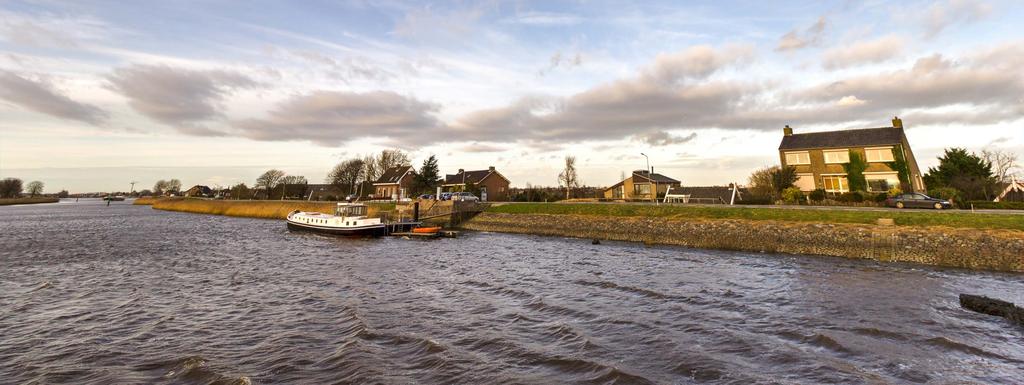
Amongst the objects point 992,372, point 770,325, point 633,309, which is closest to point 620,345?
point 633,309

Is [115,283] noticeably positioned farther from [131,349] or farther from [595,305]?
[595,305]

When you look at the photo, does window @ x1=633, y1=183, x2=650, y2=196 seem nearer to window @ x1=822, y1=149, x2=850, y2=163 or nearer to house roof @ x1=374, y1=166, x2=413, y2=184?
window @ x1=822, y1=149, x2=850, y2=163

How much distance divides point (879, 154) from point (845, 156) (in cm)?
327

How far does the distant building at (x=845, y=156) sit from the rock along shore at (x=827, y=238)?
30.0 metres

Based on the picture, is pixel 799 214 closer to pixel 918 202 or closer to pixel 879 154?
pixel 918 202

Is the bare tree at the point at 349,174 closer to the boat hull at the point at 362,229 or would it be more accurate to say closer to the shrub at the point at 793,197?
the boat hull at the point at 362,229

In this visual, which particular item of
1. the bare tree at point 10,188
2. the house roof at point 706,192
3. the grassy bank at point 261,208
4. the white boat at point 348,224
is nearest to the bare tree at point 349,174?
the grassy bank at point 261,208

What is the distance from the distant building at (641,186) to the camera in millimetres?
74312

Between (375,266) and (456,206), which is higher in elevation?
(456,206)

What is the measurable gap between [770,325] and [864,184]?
50920mm

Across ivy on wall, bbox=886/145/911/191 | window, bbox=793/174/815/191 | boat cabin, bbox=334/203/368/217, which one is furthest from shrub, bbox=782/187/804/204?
boat cabin, bbox=334/203/368/217

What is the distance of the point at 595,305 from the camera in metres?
16.8

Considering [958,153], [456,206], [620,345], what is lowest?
[620,345]

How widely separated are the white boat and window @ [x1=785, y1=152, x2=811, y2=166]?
4887cm
